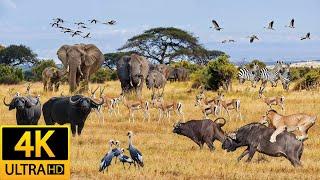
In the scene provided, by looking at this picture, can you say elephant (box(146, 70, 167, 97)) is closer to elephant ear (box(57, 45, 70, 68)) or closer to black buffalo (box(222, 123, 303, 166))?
elephant ear (box(57, 45, 70, 68))

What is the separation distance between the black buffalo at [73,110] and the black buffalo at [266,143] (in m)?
5.37

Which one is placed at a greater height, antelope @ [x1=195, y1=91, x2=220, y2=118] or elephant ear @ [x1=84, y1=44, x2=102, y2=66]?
elephant ear @ [x1=84, y1=44, x2=102, y2=66]

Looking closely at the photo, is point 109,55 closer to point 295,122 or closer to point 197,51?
point 197,51

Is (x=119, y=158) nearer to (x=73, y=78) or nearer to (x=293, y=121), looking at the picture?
(x=293, y=121)

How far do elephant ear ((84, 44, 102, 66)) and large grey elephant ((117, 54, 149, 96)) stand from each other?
1343 mm

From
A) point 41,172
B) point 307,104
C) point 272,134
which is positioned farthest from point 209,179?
point 307,104

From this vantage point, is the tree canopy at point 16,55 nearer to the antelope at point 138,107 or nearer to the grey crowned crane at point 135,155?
the antelope at point 138,107

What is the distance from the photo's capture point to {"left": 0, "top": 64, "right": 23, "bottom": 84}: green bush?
2140 inches

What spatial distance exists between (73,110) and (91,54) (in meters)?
18.5

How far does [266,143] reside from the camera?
1507cm

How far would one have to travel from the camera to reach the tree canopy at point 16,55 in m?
76.5

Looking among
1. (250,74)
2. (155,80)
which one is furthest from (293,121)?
(250,74)

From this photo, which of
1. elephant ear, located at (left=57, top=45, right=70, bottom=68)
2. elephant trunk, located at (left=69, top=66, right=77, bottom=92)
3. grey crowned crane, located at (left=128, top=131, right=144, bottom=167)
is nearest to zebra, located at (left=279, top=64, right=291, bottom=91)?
elephant trunk, located at (left=69, top=66, right=77, bottom=92)

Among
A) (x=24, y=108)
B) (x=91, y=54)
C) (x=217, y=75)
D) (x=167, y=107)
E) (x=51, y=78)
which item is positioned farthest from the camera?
(x=51, y=78)
